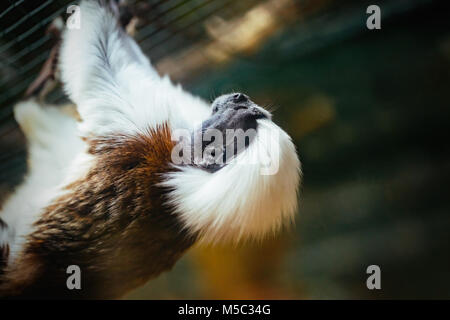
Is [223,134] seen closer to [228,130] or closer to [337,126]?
[228,130]

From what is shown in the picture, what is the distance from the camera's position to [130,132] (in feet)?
2.66

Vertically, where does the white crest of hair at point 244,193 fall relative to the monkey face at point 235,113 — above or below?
below

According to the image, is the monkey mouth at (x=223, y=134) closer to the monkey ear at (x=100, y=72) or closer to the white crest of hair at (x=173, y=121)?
the white crest of hair at (x=173, y=121)

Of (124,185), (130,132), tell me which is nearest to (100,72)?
(130,132)

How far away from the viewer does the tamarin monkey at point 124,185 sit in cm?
72

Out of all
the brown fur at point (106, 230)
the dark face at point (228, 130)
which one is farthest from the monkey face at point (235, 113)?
the brown fur at point (106, 230)

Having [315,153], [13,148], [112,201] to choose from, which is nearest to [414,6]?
[315,153]

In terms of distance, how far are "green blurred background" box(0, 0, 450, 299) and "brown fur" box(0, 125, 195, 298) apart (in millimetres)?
98

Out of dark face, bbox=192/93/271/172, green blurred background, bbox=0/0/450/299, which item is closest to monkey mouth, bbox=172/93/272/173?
dark face, bbox=192/93/271/172

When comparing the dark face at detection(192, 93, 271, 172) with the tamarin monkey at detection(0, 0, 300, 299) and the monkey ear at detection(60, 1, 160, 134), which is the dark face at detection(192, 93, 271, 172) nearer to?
the tamarin monkey at detection(0, 0, 300, 299)

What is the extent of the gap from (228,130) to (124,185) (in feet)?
0.82

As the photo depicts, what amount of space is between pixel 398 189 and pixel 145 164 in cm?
63

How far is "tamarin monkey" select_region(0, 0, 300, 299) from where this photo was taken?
72cm

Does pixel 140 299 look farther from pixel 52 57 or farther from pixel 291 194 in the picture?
pixel 52 57
